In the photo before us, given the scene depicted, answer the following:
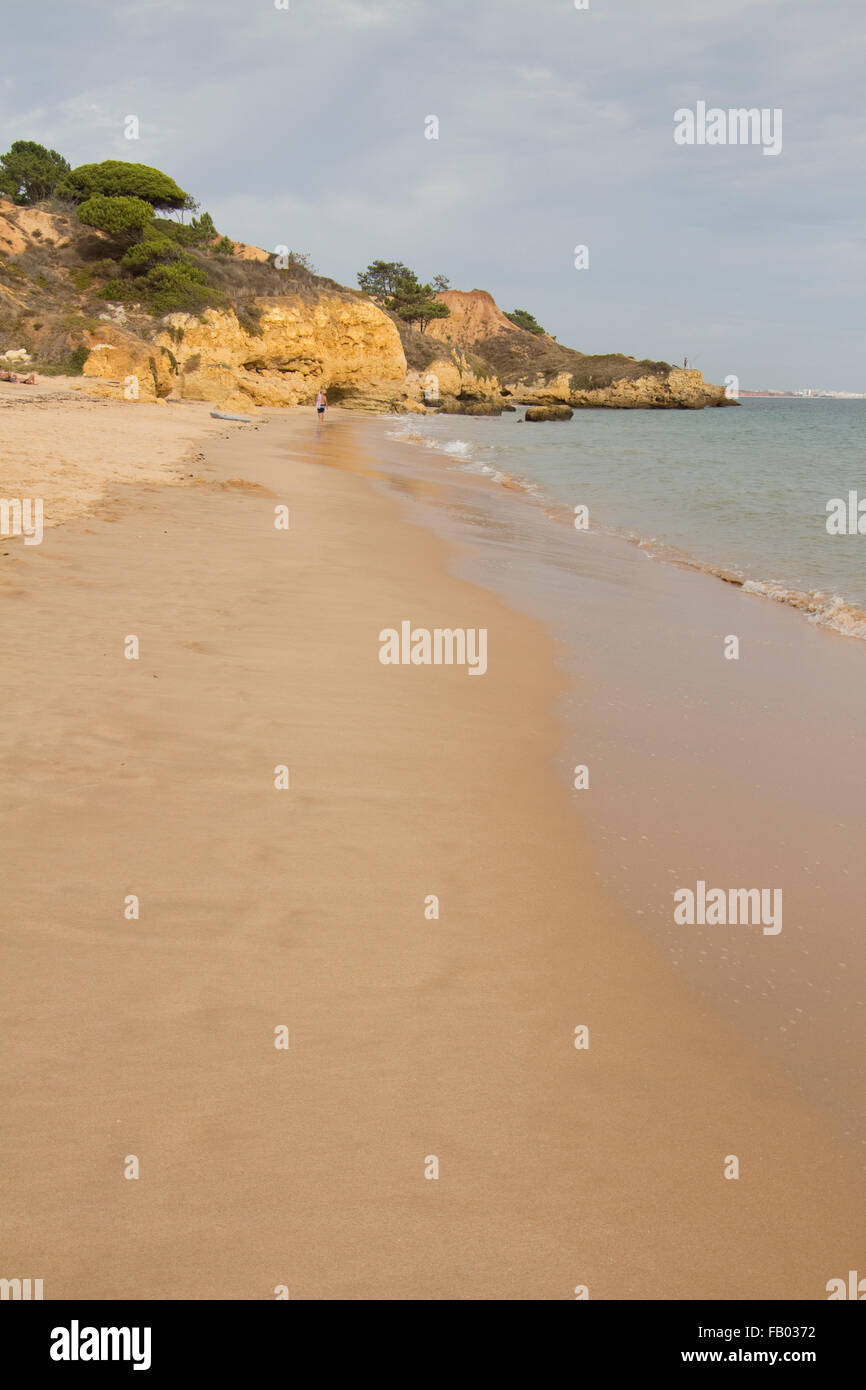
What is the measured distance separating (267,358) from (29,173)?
28.4 m

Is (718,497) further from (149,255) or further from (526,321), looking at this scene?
(526,321)

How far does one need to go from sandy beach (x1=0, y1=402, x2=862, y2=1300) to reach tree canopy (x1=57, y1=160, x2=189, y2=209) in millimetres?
52911

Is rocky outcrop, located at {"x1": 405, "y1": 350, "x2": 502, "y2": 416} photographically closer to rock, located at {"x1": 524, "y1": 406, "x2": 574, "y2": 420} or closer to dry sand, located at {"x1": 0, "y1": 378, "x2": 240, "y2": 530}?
rock, located at {"x1": 524, "y1": 406, "x2": 574, "y2": 420}

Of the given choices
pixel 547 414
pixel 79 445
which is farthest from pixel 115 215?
pixel 79 445

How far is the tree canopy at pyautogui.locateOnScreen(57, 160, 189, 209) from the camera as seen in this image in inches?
1861

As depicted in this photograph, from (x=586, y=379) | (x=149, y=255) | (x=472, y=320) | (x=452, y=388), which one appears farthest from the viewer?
(x=472, y=320)

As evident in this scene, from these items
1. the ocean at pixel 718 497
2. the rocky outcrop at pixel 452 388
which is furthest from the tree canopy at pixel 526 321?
the ocean at pixel 718 497

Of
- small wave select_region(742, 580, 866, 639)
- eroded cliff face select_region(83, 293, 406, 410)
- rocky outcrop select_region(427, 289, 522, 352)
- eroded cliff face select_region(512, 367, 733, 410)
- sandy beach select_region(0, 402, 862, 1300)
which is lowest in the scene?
sandy beach select_region(0, 402, 862, 1300)

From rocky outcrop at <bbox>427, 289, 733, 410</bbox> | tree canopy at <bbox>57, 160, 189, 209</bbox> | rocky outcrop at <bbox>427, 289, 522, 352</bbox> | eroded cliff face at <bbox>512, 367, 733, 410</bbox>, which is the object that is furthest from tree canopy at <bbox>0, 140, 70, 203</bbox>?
rocky outcrop at <bbox>427, 289, 522, 352</bbox>

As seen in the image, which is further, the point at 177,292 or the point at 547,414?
the point at 547,414

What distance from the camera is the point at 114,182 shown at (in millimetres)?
47656

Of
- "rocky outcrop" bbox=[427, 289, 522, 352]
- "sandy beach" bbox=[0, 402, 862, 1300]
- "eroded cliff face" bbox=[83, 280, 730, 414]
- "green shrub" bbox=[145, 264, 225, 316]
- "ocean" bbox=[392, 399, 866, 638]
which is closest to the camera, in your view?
"sandy beach" bbox=[0, 402, 862, 1300]
